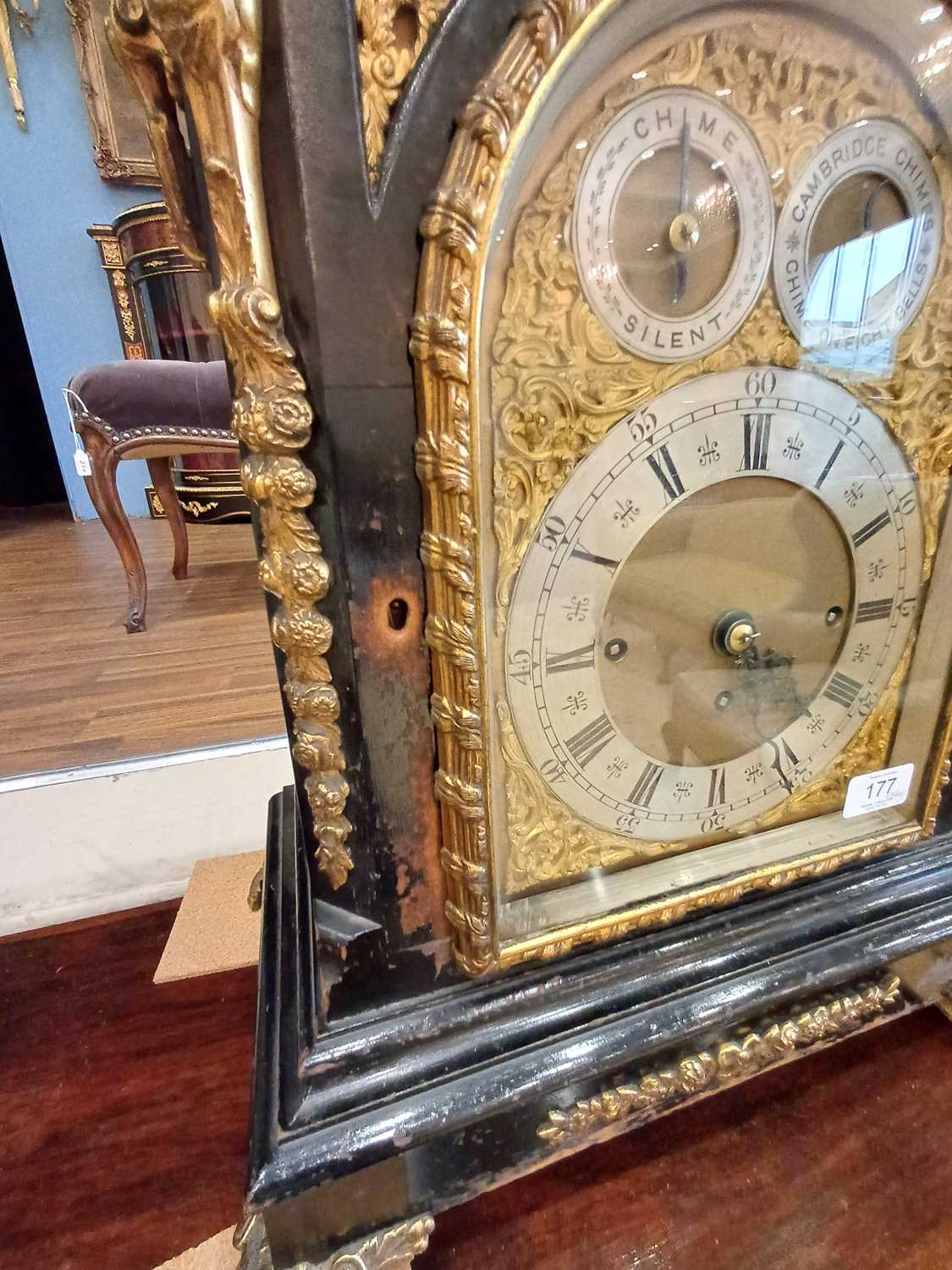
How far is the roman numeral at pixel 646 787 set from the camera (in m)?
0.49

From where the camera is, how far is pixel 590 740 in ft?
1.51

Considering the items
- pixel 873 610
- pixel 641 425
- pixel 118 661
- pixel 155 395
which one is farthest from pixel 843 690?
pixel 155 395

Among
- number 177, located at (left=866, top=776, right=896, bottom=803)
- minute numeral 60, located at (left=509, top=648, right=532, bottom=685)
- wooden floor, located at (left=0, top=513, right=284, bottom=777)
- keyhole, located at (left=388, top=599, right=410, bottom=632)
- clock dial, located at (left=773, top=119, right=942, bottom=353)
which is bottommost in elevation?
wooden floor, located at (left=0, top=513, right=284, bottom=777)

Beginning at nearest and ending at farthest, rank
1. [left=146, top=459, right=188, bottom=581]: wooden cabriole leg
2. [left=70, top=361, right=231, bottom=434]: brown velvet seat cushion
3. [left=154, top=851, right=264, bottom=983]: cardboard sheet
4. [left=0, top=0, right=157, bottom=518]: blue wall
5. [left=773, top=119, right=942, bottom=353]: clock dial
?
[left=773, top=119, right=942, bottom=353]: clock dial
[left=154, top=851, right=264, bottom=983]: cardboard sheet
[left=70, top=361, right=231, bottom=434]: brown velvet seat cushion
[left=146, top=459, right=188, bottom=581]: wooden cabriole leg
[left=0, top=0, right=157, bottom=518]: blue wall

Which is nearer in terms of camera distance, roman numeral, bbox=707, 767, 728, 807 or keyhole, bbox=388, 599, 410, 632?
keyhole, bbox=388, 599, 410, 632

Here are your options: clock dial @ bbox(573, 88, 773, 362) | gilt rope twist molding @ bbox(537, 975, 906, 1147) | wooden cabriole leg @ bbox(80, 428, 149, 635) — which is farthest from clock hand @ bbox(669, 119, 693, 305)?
wooden cabriole leg @ bbox(80, 428, 149, 635)

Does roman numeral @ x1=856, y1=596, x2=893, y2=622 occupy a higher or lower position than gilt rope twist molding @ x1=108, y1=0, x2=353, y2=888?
lower

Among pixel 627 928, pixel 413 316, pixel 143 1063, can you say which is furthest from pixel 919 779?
pixel 143 1063

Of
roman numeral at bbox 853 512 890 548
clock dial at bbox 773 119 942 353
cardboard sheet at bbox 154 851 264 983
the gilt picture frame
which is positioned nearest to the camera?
clock dial at bbox 773 119 942 353

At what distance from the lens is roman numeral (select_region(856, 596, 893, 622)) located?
1.73 feet

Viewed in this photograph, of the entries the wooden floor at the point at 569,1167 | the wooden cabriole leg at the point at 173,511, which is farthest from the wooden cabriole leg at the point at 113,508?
the wooden floor at the point at 569,1167

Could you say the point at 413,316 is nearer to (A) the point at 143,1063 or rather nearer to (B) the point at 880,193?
(B) the point at 880,193

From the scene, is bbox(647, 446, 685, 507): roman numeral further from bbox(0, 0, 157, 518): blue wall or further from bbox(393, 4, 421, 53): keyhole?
bbox(0, 0, 157, 518): blue wall

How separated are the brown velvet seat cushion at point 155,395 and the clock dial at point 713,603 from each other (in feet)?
3.21
